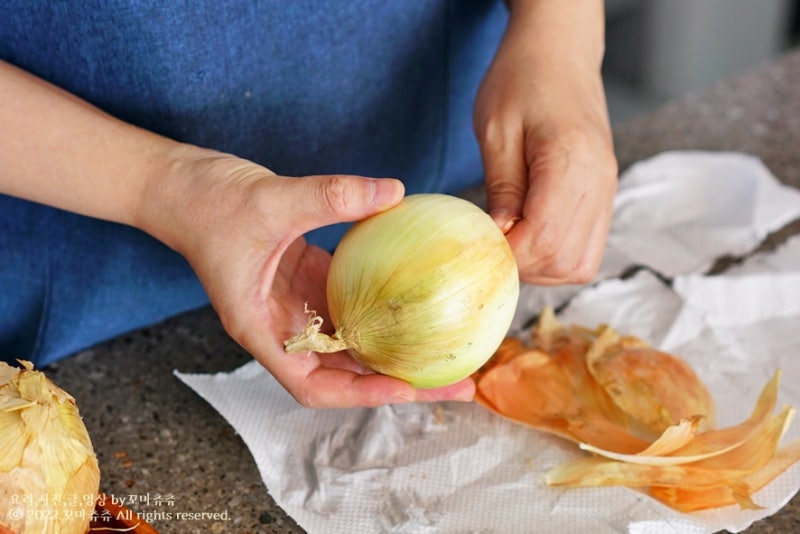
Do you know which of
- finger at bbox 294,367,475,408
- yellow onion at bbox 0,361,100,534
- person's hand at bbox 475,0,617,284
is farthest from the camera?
person's hand at bbox 475,0,617,284

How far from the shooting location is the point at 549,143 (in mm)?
783

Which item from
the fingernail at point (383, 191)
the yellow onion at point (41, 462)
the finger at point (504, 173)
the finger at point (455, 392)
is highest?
the fingernail at point (383, 191)

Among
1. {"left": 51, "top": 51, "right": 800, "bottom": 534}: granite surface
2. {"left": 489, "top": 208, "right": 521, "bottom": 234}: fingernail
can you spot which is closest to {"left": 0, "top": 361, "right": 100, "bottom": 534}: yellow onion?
{"left": 51, "top": 51, "right": 800, "bottom": 534}: granite surface

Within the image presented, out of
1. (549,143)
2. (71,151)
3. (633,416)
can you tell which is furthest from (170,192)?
(633,416)

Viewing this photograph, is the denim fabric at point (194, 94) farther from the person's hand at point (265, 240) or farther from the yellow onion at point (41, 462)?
the yellow onion at point (41, 462)

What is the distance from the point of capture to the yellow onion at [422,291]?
61cm

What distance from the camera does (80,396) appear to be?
838 millimetres

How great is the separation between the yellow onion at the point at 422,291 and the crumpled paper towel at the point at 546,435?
122 mm

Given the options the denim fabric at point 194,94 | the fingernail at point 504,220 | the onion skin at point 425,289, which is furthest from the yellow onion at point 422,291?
the denim fabric at point 194,94

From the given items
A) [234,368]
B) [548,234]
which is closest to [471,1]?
[548,234]

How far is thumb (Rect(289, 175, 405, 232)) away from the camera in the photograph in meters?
0.61

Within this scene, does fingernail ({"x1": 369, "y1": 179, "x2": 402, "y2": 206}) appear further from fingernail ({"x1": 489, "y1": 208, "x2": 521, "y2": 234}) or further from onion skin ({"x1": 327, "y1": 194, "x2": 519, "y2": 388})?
fingernail ({"x1": 489, "y1": 208, "x2": 521, "y2": 234})

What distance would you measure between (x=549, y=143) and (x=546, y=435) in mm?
260

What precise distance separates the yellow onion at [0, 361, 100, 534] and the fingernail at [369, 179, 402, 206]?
261mm
